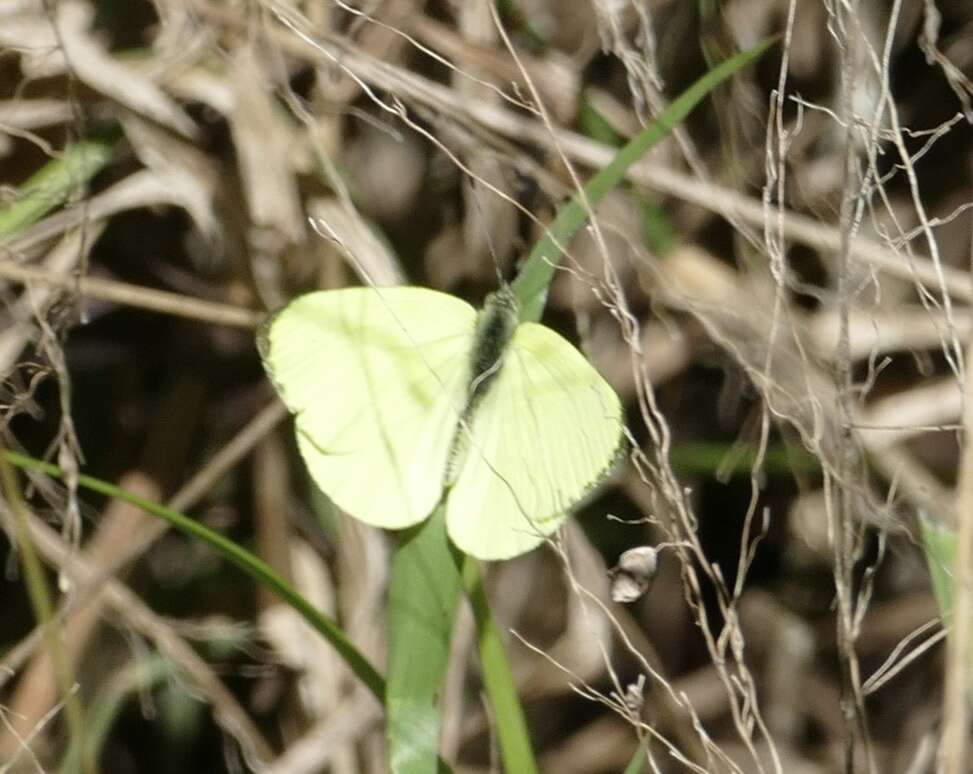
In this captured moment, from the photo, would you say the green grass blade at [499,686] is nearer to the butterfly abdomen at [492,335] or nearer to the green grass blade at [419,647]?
the green grass blade at [419,647]

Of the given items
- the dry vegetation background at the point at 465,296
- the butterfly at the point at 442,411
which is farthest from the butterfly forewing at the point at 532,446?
the dry vegetation background at the point at 465,296

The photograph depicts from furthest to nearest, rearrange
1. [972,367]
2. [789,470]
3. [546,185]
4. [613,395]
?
1. [789,470]
2. [546,185]
3. [613,395]
4. [972,367]

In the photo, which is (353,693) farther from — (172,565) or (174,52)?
(174,52)

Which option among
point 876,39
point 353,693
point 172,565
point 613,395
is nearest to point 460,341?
point 613,395

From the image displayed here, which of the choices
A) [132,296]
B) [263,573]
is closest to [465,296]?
[132,296]

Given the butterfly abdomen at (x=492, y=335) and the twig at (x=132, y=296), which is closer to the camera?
the butterfly abdomen at (x=492, y=335)

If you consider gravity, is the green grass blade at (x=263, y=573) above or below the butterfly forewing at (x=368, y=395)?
below

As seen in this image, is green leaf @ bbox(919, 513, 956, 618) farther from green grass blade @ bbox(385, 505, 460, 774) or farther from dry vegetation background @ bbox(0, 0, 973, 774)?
green grass blade @ bbox(385, 505, 460, 774)

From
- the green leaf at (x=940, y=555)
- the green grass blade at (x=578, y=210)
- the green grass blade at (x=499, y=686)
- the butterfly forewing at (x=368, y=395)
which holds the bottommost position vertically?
the green grass blade at (x=499, y=686)
